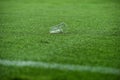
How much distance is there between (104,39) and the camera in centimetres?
295

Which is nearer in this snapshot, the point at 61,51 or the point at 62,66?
the point at 62,66

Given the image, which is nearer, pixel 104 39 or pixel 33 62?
pixel 33 62

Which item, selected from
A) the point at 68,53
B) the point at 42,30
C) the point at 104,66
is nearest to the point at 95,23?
the point at 42,30

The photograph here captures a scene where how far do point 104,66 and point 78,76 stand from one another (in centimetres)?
30

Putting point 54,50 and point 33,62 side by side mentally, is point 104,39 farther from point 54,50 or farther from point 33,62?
point 33,62

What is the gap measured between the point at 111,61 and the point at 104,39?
0.79 metres

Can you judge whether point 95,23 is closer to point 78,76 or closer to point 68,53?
point 68,53

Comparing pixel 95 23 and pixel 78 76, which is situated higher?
pixel 78 76

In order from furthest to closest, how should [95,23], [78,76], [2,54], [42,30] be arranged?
1. [95,23]
2. [42,30]
3. [2,54]
4. [78,76]

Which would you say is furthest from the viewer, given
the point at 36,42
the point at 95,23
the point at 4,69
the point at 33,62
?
the point at 95,23

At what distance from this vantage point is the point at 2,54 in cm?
240

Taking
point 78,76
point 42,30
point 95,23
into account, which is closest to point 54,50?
point 78,76

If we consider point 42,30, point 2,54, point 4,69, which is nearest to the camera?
point 4,69

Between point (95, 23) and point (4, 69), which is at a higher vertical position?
point (4, 69)
